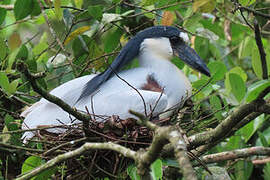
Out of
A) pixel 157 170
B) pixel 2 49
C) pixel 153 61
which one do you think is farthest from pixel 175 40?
pixel 157 170

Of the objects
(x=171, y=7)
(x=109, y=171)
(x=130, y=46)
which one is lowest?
(x=109, y=171)

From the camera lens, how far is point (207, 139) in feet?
7.84

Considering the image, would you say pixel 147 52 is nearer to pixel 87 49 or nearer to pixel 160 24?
pixel 160 24

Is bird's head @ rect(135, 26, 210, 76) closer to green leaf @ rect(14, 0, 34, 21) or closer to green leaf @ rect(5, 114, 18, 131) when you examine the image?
green leaf @ rect(14, 0, 34, 21)

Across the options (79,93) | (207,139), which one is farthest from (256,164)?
(79,93)

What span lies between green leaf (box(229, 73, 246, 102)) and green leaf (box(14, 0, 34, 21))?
4.37 ft

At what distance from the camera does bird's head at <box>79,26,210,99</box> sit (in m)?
3.27

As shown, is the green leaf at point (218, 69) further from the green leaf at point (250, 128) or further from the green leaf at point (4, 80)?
the green leaf at point (4, 80)

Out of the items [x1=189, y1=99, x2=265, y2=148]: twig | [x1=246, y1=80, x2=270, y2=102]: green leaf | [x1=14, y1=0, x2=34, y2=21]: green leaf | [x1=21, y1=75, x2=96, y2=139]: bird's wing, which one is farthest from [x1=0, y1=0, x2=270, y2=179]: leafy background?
[x1=246, y1=80, x2=270, y2=102]: green leaf

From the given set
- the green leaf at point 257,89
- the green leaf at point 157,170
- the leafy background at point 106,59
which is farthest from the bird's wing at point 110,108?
the green leaf at point 257,89

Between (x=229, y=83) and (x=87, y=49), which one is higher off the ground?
(x=87, y=49)

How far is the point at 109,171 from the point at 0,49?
957 mm

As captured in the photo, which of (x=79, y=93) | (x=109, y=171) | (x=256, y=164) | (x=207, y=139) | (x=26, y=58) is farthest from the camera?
(x=256, y=164)

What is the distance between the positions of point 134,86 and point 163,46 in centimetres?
52
